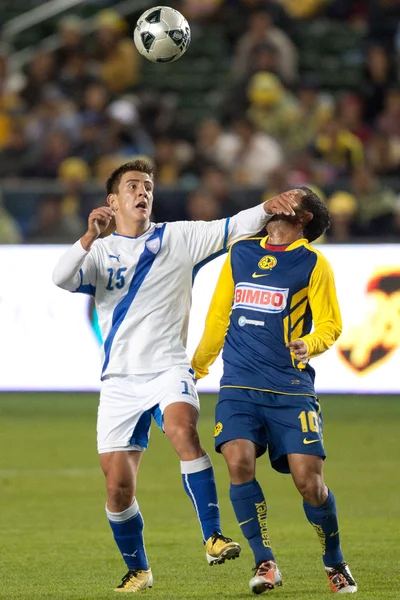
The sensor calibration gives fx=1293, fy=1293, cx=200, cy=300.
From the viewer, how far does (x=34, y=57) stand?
20.3 meters

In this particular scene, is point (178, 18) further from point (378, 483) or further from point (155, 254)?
point (378, 483)

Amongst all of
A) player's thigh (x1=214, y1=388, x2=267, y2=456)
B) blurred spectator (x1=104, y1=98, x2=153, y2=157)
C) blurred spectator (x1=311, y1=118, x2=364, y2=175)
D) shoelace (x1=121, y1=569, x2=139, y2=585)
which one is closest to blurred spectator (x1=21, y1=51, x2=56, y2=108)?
blurred spectator (x1=104, y1=98, x2=153, y2=157)

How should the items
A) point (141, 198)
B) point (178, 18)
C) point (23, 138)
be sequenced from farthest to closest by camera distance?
point (23, 138) → point (178, 18) → point (141, 198)

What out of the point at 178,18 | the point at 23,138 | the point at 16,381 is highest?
the point at 178,18

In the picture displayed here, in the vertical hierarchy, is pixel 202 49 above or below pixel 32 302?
above

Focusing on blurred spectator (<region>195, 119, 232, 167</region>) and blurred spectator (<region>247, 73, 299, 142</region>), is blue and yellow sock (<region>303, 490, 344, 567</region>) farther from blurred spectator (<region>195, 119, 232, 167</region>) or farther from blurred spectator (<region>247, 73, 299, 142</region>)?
blurred spectator (<region>247, 73, 299, 142</region>)

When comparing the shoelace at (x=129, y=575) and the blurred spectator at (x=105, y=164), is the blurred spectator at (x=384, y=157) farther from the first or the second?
the shoelace at (x=129, y=575)

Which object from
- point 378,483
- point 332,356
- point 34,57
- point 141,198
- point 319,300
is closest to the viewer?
point 319,300

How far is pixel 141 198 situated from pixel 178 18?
1.90 metres

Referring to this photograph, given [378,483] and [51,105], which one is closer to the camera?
[378,483]

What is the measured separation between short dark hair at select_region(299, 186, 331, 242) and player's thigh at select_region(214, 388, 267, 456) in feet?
3.07

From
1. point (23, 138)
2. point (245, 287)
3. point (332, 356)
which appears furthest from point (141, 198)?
point (23, 138)

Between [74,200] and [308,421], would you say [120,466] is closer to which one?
[308,421]

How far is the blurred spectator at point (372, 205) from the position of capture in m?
15.9
